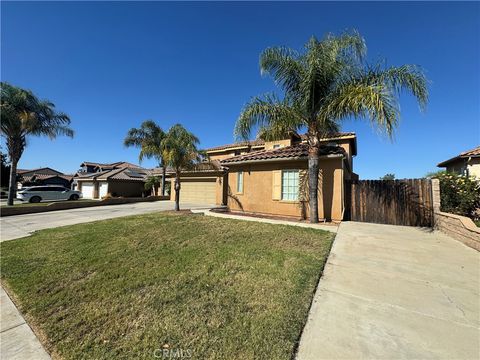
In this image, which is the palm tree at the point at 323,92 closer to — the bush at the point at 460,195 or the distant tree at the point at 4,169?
the bush at the point at 460,195

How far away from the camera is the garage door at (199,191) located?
19.1 metres

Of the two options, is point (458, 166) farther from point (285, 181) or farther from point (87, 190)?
point (87, 190)

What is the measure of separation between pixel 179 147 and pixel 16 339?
1016cm

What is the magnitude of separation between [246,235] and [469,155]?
1330 cm

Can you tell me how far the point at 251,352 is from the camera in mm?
2283

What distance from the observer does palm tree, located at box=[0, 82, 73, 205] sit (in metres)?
16.2

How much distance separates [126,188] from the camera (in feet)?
90.5

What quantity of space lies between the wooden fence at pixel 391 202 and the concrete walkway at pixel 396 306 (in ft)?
11.3

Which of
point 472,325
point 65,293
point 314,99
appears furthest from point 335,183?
point 65,293

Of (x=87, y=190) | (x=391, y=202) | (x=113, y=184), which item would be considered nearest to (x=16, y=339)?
(x=391, y=202)

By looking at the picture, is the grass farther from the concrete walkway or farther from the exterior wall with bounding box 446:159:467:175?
the exterior wall with bounding box 446:159:467:175

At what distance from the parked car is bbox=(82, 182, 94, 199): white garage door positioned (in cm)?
439

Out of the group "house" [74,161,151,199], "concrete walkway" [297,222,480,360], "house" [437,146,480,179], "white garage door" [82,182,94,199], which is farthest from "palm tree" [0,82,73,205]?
"house" [437,146,480,179]

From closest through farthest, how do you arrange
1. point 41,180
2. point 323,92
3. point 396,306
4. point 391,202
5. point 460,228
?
point 396,306 → point 460,228 → point 323,92 → point 391,202 → point 41,180
